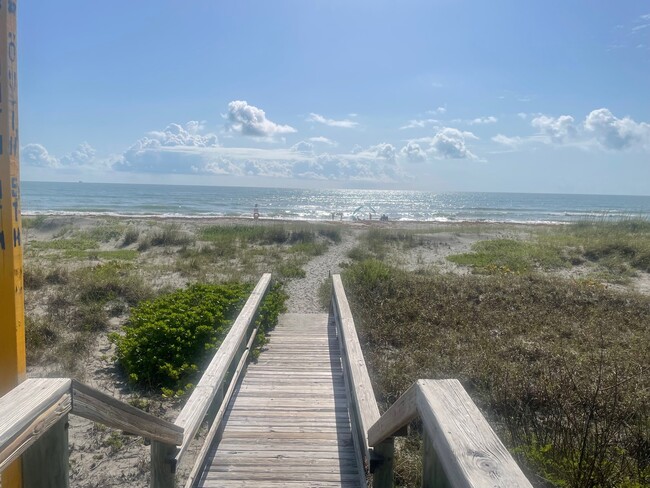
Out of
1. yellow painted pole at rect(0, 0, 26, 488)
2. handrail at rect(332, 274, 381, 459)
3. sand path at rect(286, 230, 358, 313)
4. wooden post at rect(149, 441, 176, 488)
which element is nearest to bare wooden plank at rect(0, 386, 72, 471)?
yellow painted pole at rect(0, 0, 26, 488)

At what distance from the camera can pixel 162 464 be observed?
→ 3.21 m

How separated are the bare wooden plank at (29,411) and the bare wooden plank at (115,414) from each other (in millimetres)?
100

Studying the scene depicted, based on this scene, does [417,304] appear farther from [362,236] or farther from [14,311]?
[362,236]

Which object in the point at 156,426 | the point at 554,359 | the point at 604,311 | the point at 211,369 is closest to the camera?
the point at 156,426

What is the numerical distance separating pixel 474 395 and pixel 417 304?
408 cm

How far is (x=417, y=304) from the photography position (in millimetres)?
10414

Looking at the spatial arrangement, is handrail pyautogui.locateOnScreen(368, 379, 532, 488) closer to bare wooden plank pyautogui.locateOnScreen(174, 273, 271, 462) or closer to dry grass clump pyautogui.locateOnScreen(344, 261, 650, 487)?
bare wooden plank pyautogui.locateOnScreen(174, 273, 271, 462)

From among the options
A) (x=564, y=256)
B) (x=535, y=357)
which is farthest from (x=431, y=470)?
(x=564, y=256)

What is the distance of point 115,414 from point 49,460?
389 millimetres

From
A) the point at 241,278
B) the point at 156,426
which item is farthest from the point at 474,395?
the point at 241,278

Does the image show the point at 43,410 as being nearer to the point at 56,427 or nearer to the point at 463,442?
the point at 56,427

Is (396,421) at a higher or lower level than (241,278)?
higher

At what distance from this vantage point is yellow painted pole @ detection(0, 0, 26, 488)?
2.05 metres

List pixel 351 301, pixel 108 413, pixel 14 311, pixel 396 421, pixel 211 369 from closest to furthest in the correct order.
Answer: pixel 14 311 < pixel 108 413 < pixel 396 421 < pixel 211 369 < pixel 351 301
